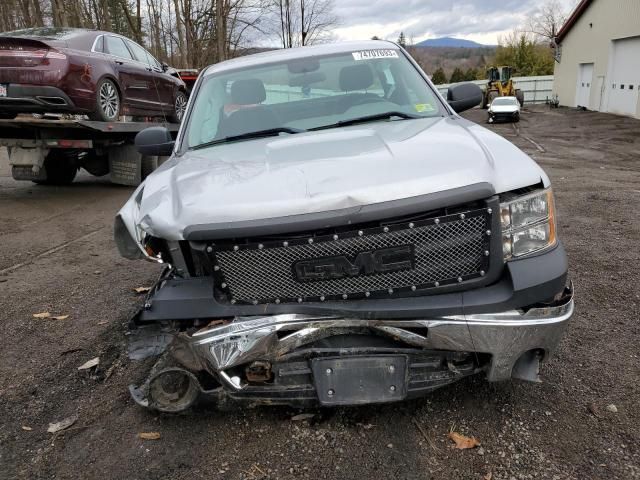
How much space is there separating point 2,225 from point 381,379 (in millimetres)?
6531

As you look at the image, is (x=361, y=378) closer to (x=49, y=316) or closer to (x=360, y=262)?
(x=360, y=262)

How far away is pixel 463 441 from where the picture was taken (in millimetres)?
2471

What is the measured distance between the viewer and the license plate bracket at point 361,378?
2.33m

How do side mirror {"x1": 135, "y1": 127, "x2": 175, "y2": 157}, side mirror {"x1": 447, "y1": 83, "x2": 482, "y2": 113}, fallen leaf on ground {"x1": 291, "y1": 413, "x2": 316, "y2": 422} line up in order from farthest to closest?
side mirror {"x1": 447, "y1": 83, "x2": 482, "y2": 113} → side mirror {"x1": 135, "y1": 127, "x2": 175, "y2": 157} → fallen leaf on ground {"x1": 291, "y1": 413, "x2": 316, "y2": 422}

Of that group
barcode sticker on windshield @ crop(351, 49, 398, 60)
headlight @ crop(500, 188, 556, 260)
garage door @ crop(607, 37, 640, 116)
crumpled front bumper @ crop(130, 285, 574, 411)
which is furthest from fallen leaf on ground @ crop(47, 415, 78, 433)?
garage door @ crop(607, 37, 640, 116)

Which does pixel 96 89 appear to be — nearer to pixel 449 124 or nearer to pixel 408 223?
pixel 449 124

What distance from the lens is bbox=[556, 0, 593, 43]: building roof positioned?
2860 centimetres

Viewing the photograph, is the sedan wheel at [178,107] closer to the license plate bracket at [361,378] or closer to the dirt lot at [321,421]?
the dirt lot at [321,421]

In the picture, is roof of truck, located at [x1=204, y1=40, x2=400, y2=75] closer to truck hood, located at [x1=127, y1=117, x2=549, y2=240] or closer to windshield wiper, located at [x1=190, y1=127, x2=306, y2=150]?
windshield wiper, located at [x1=190, y1=127, x2=306, y2=150]

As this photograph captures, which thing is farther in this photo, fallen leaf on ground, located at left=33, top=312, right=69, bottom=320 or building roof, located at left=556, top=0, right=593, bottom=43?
building roof, located at left=556, top=0, right=593, bottom=43

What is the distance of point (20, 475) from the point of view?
2.39m

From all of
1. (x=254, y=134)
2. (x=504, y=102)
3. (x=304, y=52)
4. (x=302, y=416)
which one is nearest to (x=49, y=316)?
(x=254, y=134)

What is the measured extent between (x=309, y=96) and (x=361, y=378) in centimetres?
214

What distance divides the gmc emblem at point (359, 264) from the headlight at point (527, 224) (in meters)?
0.44
